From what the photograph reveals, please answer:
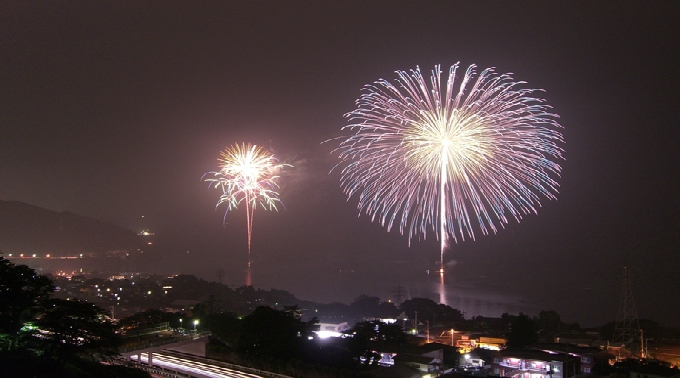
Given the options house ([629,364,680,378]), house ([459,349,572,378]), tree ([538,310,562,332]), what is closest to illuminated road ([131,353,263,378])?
house ([459,349,572,378])

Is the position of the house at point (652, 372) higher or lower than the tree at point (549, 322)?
higher

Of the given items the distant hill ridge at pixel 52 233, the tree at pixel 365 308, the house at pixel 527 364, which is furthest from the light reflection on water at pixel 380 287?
the house at pixel 527 364

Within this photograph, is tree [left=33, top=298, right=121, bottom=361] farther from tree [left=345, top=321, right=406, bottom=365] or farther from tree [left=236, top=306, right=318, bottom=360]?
tree [left=345, top=321, right=406, bottom=365]

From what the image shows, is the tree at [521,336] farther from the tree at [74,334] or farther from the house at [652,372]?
the tree at [74,334]

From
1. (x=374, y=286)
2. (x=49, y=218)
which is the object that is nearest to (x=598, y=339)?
(x=374, y=286)

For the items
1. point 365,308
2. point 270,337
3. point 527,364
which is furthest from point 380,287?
point 270,337

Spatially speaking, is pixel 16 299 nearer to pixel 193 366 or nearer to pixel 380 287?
pixel 193 366

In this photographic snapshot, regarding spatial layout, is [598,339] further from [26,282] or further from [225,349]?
[26,282]
